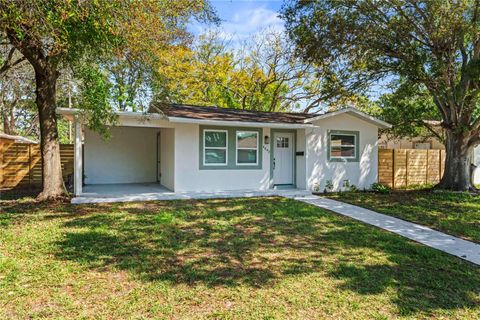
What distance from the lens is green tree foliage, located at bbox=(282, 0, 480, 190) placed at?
927 cm

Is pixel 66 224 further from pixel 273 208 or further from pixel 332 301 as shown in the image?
pixel 332 301

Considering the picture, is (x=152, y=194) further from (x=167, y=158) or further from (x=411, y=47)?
(x=411, y=47)

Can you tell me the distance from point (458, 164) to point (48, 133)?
1361 cm

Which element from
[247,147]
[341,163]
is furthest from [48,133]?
[341,163]

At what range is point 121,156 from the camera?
13305 millimetres

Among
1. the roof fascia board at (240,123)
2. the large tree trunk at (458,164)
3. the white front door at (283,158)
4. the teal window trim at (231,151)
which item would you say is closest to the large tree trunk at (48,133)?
the roof fascia board at (240,123)

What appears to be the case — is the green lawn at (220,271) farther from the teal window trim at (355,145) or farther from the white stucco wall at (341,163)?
the teal window trim at (355,145)

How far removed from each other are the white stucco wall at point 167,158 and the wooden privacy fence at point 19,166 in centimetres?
374

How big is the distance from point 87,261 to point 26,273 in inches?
28.2

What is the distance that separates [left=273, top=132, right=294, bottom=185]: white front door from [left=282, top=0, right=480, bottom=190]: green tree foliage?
2904 mm

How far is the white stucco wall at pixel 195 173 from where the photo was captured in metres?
10.5

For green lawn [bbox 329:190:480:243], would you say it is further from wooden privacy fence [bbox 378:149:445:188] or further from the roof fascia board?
the roof fascia board

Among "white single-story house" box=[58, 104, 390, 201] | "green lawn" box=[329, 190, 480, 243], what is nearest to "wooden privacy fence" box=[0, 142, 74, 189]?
"white single-story house" box=[58, 104, 390, 201]

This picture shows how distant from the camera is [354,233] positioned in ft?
20.7
